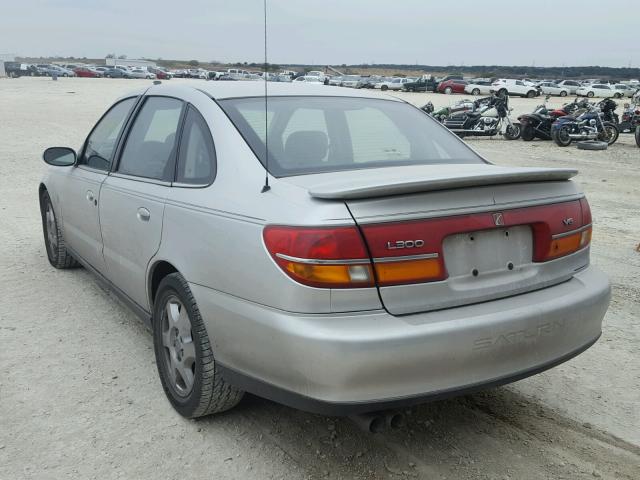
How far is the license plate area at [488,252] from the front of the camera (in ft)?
7.76

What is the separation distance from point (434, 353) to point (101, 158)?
2859 mm

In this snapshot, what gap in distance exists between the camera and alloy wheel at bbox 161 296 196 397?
2.90 meters

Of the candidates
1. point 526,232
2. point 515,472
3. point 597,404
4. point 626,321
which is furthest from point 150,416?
point 626,321

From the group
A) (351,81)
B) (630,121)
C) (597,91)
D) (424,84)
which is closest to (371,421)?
(630,121)

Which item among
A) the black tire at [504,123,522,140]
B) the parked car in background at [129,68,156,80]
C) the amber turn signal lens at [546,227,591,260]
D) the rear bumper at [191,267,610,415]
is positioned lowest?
the parked car in background at [129,68,156,80]

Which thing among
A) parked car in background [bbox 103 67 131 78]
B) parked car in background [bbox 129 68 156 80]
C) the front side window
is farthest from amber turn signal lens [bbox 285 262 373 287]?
parked car in background [bbox 129 68 156 80]

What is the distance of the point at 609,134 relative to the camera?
1728 cm

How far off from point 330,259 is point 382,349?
368 millimetres

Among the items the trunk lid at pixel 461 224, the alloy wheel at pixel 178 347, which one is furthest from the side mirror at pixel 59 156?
the trunk lid at pixel 461 224

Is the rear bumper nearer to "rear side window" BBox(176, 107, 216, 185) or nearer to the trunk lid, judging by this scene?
the trunk lid

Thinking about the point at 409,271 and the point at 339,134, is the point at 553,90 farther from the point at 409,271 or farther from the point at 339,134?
the point at 409,271

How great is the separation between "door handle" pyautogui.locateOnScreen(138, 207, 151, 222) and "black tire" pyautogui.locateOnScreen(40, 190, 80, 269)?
6.79 ft

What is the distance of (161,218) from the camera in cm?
303

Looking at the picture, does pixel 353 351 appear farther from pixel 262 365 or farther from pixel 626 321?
pixel 626 321
